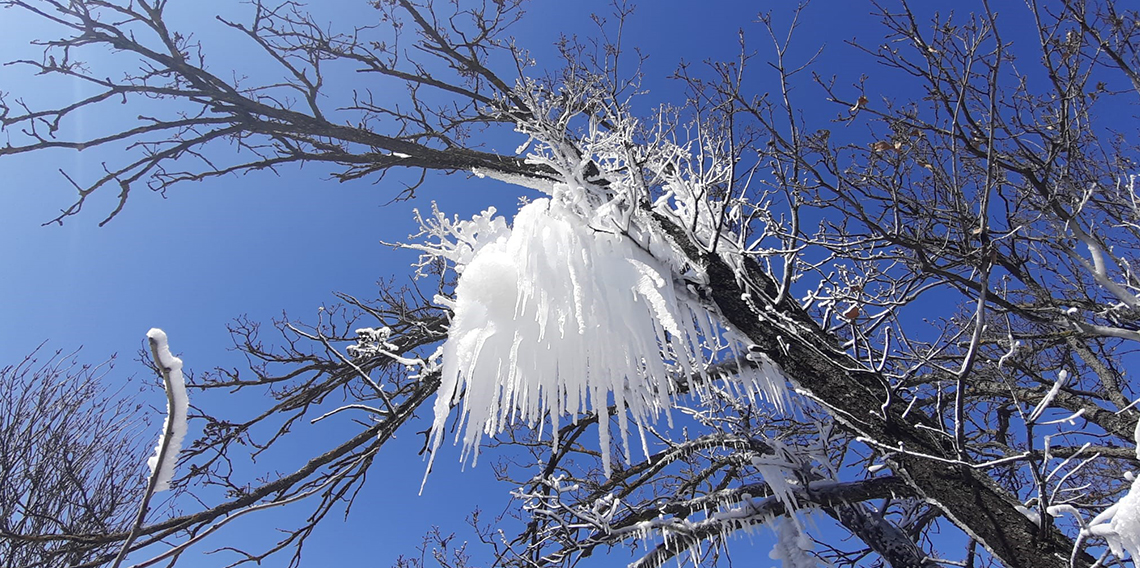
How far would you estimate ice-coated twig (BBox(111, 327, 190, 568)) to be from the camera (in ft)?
1.93

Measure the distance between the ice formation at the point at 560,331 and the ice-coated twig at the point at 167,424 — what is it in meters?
1.66

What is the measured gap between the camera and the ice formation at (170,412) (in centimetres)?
59

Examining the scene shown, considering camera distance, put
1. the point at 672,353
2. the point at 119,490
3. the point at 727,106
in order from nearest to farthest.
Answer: the point at 672,353
the point at 727,106
the point at 119,490

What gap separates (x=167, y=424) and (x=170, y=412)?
0.04ft

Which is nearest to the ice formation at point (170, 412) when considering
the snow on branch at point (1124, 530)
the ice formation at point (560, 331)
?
the ice formation at point (560, 331)

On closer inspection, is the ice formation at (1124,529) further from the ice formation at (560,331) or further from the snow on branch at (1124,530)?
the ice formation at (560,331)

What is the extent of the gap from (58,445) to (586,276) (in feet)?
28.0

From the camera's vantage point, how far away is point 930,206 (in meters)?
3.77

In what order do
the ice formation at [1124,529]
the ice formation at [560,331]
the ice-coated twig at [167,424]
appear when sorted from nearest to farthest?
the ice-coated twig at [167,424] → the ice formation at [1124,529] → the ice formation at [560,331]

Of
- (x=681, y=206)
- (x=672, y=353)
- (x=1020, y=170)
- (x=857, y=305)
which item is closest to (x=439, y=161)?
(x=681, y=206)

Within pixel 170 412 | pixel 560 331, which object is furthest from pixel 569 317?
pixel 170 412

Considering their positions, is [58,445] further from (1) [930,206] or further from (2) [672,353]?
(1) [930,206]

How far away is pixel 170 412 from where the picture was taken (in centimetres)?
60

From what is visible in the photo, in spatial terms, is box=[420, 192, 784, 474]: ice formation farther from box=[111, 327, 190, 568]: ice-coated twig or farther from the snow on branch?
box=[111, 327, 190, 568]: ice-coated twig
